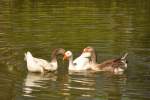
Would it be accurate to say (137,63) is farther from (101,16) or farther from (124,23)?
(101,16)

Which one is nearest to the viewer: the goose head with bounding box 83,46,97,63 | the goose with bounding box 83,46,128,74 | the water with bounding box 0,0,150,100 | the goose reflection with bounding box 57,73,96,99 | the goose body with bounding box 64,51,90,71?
the goose reflection with bounding box 57,73,96,99

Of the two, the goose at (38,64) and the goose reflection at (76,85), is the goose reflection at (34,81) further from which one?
the goose reflection at (76,85)

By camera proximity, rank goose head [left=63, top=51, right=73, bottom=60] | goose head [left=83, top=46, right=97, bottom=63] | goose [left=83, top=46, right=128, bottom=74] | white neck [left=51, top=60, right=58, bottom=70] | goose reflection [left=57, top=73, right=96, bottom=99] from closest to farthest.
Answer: goose reflection [left=57, top=73, right=96, bottom=99], goose [left=83, top=46, right=128, bottom=74], white neck [left=51, top=60, right=58, bottom=70], goose head [left=63, top=51, right=73, bottom=60], goose head [left=83, top=46, right=97, bottom=63]

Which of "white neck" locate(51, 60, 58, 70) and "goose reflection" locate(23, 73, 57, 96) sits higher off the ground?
"white neck" locate(51, 60, 58, 70)

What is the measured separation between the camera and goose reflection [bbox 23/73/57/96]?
52.9 feet

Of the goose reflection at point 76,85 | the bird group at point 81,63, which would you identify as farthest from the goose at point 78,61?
the goose reflection at point 76,85

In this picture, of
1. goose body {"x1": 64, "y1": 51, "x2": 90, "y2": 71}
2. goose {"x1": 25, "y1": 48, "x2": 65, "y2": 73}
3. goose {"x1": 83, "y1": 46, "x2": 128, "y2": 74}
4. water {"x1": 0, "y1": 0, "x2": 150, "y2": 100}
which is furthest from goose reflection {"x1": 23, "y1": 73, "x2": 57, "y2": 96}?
goose {"x1": 83, "y1": 46, "x2": 128, "y2": 74}

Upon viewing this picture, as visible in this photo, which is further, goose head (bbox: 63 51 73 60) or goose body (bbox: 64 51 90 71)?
goose head (bbox: 63 51 73 60)

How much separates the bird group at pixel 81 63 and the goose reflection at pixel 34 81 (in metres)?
0.25

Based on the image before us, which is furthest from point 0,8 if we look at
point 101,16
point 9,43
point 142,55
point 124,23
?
point 142,55

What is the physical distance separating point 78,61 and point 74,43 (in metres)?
2.68

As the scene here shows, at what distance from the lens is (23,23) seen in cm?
2623

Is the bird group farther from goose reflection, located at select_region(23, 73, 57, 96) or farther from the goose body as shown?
goose reflection, located at select_region(23, 73, 57, 96)

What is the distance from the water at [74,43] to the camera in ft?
52.3
